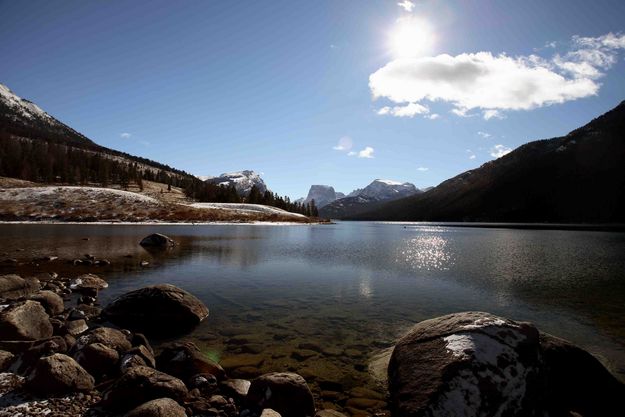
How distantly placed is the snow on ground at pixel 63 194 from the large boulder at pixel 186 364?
127m

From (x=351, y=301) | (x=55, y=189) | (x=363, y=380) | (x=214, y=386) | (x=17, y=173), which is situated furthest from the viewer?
(x=17, y=173)

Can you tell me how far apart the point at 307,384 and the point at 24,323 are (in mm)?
10644

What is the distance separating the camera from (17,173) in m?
164

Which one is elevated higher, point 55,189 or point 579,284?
point 55,189

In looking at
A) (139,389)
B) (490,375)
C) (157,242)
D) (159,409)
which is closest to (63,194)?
(157,242)

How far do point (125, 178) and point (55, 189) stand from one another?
2508 inches

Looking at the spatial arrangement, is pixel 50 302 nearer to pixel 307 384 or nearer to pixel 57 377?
pixel 57 377

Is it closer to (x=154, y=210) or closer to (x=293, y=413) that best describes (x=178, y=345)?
(x=293, y=413)

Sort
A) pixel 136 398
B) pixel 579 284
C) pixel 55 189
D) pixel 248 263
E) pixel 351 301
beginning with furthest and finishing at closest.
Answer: pixel 55 189 → pixel 248 263 → pixel 579 284 → pixel 351 301 → pixel 136 398

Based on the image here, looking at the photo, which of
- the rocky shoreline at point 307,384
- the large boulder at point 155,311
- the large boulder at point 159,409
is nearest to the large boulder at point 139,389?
the rocky shoreline at point 307,384

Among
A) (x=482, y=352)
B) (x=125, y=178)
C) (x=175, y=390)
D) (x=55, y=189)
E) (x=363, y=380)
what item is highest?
(x=125, y=178)

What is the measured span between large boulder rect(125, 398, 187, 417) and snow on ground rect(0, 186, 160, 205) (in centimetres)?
13015

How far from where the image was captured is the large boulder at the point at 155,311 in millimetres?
15688

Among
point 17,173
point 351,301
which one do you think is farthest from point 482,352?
point 17,173
